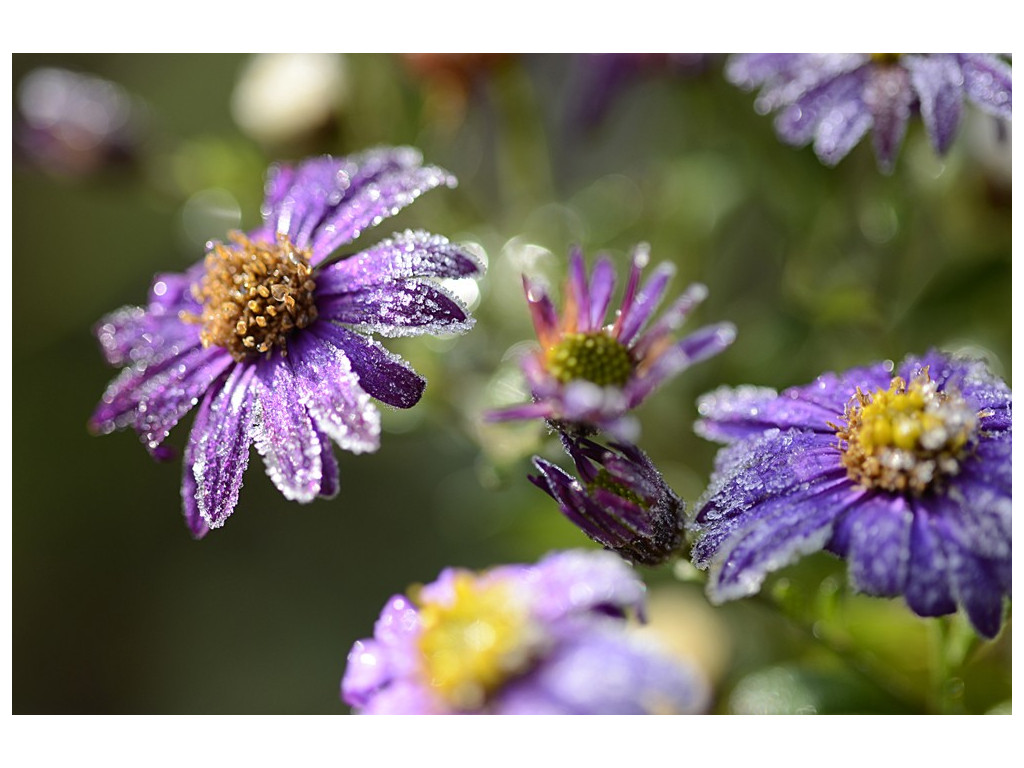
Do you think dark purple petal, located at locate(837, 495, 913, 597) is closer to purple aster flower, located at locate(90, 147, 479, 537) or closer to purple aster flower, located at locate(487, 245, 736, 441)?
purple aster flower, located at locate(487, 245, 736, 441)

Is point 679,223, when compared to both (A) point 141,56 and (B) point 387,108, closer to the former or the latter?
(B) point 387,108

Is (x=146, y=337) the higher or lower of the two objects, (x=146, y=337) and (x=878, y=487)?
the higher

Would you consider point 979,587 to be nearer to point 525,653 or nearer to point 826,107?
point 525,653

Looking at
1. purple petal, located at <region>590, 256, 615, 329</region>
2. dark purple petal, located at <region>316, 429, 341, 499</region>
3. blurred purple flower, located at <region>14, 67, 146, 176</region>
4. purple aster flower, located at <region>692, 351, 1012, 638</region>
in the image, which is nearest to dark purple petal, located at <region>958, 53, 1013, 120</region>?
purple aster flower, located at <region>692, 351, 1012, 638</region>

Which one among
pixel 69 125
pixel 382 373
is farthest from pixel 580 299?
pixel 69 125

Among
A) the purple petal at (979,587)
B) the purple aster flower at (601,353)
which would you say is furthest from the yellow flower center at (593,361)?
the purple petal at (979,587)
